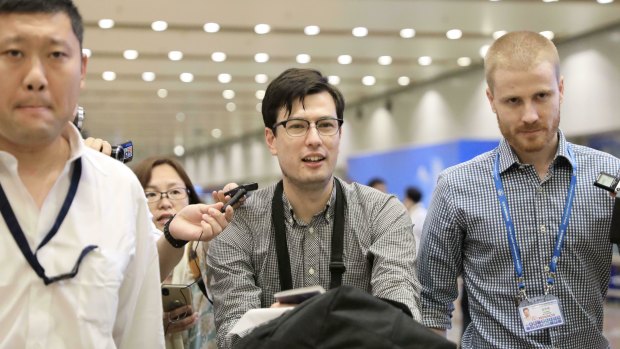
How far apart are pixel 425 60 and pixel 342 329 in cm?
1595

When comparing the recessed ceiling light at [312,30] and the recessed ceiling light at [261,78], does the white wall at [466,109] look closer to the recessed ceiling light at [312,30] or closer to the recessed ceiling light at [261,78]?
the recessed ceiling light at [261,78]

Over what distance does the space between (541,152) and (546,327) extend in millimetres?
639

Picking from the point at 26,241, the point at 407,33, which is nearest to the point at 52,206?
the point at 26,241

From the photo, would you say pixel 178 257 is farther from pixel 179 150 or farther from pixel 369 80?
pixel 179 150

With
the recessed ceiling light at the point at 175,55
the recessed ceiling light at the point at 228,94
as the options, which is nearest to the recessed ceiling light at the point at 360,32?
the recessed ceiling light at the point at 175,55

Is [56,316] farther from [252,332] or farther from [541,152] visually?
[541,152]

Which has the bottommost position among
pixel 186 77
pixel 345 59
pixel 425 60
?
pixel 425 60

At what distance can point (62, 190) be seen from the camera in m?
2.00

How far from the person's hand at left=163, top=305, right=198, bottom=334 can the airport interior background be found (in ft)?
22.2

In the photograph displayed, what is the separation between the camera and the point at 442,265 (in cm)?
306

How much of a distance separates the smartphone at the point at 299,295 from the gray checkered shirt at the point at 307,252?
468 millimetres

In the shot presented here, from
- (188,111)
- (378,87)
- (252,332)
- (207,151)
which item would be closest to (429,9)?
(378,87)

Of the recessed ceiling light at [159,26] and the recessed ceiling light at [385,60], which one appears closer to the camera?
the recessed ceiling light at [159,26]

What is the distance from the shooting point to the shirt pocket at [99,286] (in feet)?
6.25
